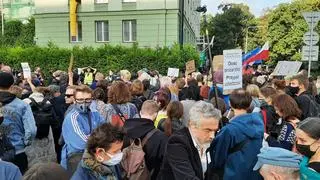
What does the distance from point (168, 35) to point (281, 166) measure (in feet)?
120

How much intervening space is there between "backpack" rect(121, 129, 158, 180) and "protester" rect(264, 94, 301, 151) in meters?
1.59

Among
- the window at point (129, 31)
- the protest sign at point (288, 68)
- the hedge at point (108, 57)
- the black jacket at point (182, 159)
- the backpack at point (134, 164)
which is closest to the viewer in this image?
the black jacket at point (182, 159)

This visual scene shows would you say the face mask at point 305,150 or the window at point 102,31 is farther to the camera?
the window at point 102,31

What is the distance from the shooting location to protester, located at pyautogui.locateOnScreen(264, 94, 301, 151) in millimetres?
5676

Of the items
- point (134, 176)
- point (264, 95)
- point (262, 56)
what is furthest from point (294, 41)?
point (134, 176)

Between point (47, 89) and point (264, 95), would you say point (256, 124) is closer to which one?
point (264, 95)

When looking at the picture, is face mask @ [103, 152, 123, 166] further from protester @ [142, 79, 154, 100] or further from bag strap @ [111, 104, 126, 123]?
protester @ [142, 79, 154, 100]

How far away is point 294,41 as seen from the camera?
5131 centimetres

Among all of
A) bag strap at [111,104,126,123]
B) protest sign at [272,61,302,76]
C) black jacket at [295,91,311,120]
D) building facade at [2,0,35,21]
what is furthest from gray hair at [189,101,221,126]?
building facade at [2,0,35,21]

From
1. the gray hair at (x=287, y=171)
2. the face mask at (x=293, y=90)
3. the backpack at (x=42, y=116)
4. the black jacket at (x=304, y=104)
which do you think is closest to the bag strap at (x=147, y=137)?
the gray hair at (x=287, y=171)

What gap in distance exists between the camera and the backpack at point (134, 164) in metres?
5.00

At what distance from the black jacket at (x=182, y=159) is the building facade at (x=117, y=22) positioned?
34.8m

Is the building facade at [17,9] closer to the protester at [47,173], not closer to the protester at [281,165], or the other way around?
the protester at [281,165]

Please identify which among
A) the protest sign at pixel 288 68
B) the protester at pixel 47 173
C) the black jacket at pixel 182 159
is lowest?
the black jacket at pixel 182 159
